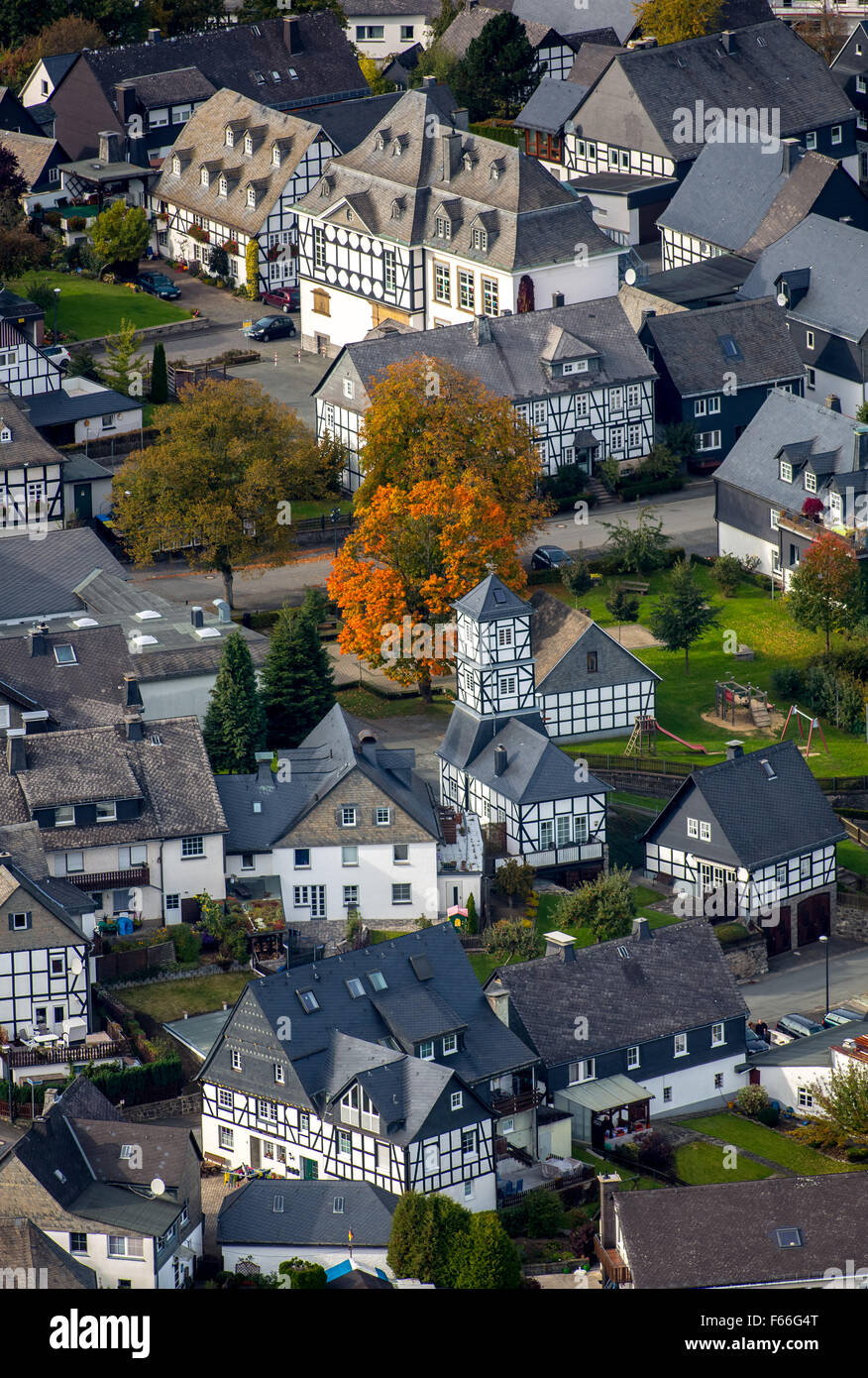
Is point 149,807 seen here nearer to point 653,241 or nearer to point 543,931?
point 543,931

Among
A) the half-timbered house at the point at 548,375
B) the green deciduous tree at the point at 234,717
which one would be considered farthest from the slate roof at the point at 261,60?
the green deciduous tree at the point at 234,717

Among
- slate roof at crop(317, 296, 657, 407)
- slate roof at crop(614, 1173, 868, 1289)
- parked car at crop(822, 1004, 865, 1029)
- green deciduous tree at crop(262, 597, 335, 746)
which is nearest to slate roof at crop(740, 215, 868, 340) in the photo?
slate roof at crop(317, 296, 657, 407)

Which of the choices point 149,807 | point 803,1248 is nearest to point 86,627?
point 149,807

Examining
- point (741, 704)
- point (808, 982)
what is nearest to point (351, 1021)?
point (808, 982)

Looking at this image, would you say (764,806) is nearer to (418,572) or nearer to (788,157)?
(418,572)

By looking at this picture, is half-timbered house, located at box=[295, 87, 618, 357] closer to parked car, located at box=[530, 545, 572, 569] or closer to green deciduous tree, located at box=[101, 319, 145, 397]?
green deciduous tree, located at box=[101, 319, 145, 397]

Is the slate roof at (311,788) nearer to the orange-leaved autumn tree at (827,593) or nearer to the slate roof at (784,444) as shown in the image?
the orange-leaved autumn tree at (827,593)

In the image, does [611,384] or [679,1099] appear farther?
[611,384]

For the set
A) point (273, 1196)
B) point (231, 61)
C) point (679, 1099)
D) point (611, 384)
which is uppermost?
point (231, 61)
